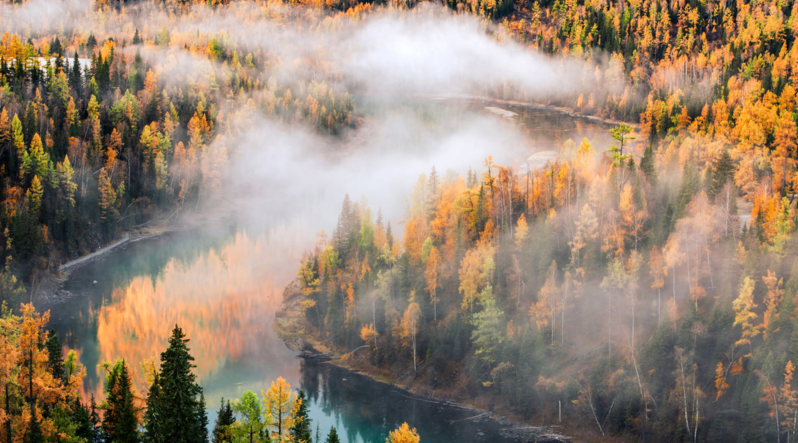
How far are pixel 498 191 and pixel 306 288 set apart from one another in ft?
109

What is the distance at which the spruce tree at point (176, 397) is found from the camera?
52188 mm

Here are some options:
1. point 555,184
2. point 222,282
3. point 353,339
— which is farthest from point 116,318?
point 555,184

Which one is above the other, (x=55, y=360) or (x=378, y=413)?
(x=55, y=360)

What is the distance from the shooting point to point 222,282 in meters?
131

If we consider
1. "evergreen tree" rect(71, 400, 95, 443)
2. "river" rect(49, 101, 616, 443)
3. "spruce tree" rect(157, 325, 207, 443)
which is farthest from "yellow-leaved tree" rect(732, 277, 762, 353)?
"evergreen tree" rect(71, 400, 95, 443)

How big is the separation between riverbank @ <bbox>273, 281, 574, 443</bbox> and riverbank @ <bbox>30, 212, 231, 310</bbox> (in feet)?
134

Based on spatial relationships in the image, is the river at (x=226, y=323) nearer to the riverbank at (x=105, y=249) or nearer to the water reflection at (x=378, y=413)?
the water reflection at (x=378, y=413)

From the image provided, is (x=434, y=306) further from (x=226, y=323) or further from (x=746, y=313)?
(x=746, y=313)

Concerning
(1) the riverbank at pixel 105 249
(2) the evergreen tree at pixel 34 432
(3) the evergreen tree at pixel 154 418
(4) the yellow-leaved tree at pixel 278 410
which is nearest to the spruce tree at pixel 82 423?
(2) the evergreen tree at pixel 34 432

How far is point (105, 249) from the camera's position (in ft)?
468

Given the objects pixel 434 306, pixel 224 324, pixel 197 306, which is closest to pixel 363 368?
pixel 434 306

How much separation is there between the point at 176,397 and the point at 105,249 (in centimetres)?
9983

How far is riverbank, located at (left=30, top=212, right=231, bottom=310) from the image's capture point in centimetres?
11994

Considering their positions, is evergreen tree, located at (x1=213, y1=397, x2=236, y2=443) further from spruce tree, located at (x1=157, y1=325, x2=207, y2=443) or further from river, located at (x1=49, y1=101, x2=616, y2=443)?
river, located at (x1=49, y1=101, x2=616, y2=443)
